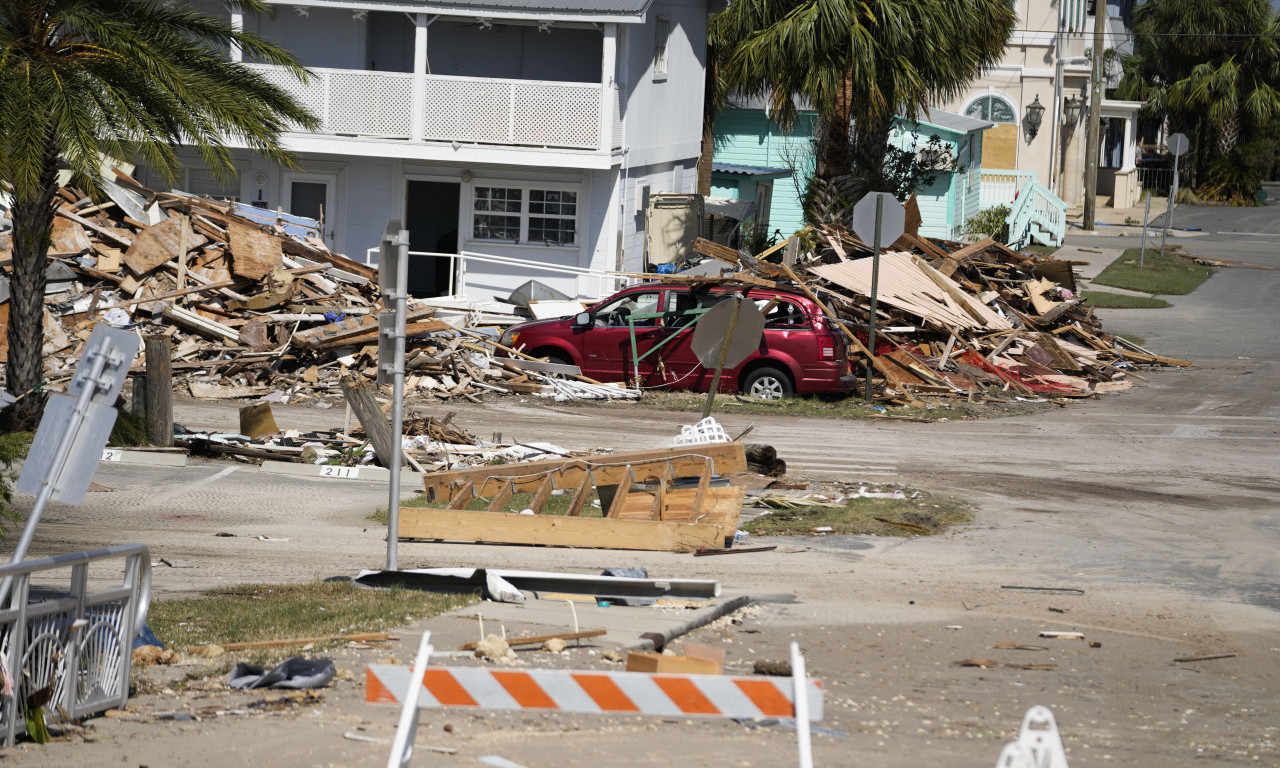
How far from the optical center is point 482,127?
86.6 feet

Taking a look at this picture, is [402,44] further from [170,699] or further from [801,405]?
[170,699]

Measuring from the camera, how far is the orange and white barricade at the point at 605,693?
4.54m

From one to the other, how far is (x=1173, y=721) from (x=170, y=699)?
5.20m

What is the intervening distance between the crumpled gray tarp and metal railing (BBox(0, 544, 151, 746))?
0.57m

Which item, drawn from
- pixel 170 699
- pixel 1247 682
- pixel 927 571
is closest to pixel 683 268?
pixel 927 571

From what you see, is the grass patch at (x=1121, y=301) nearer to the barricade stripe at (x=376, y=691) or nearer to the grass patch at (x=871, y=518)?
the grass patch at (x=871, y=518)

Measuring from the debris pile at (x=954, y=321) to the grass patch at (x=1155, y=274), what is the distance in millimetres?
9112

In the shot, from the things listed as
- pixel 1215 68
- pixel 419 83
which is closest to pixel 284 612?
pixel 419 83

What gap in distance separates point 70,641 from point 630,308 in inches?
577

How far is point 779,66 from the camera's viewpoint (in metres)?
25.9

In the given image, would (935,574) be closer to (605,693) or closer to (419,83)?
(605,693)

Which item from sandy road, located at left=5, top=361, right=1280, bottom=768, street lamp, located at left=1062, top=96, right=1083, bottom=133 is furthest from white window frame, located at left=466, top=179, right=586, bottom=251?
street lamp, located at left=1062, top=96, right=1083, bottom=133

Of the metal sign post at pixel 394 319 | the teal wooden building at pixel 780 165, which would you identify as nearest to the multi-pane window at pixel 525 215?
the teal wooden building at pixel 780 165

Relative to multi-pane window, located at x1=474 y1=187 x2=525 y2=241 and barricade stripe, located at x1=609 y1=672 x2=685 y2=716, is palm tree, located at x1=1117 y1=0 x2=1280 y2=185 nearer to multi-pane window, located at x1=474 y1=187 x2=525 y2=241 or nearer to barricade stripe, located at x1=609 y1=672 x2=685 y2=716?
multi-pane window, located at x1=474 y1=187 x2=525 y2=241
